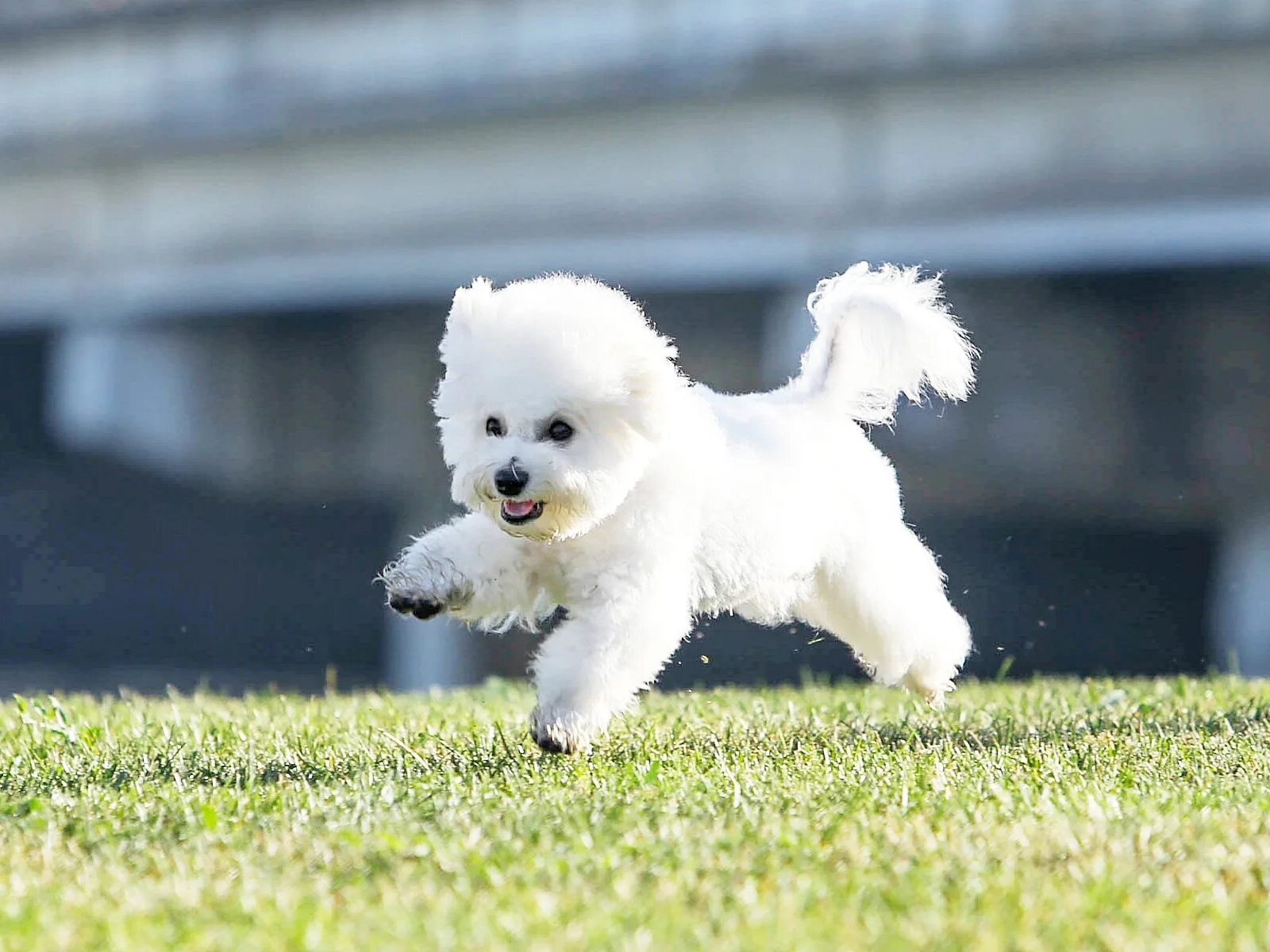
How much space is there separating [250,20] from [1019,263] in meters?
5.85

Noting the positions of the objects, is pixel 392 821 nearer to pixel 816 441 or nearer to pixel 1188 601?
pixel 816 441

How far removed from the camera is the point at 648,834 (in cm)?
407

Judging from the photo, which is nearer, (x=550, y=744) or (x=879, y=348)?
(x=550, y=744)

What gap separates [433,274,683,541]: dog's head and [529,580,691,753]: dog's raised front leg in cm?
25

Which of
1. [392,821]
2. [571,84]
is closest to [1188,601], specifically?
[571,84]

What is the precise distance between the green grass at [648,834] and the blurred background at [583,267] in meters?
7.07

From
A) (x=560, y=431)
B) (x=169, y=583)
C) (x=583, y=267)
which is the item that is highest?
(x=583, y=267)

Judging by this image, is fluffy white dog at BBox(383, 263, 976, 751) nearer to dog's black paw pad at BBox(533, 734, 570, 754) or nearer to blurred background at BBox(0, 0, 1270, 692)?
dog's black paw pad at BBox(533, 734, 570, 754)

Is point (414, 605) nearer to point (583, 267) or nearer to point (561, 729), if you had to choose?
point (561, 729)

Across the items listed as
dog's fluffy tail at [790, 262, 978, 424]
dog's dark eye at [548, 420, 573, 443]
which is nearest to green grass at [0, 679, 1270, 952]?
dog's dark eye at [548, 420, 573, 443]

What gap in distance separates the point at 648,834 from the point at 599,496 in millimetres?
1324

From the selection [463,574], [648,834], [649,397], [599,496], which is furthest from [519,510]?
[648,834]

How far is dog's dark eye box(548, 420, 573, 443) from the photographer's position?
527cm

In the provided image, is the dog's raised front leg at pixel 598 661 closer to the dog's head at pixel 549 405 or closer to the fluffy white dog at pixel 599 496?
the fluffy white dog at pixel 599 496
